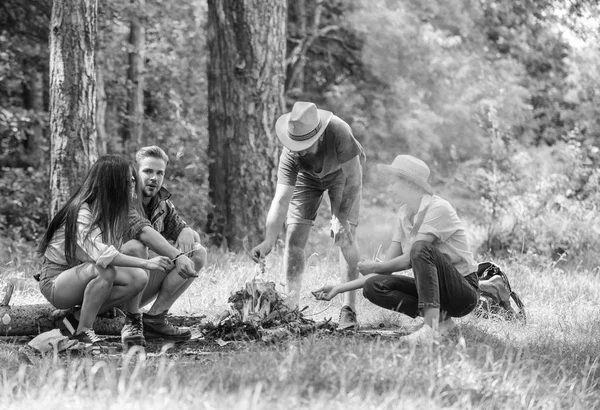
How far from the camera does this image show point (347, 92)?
61.5ft

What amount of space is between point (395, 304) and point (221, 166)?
492cm

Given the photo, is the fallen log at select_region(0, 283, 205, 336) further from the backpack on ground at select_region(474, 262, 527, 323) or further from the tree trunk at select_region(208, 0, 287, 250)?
the tree trunk at select_region(208, 0, 287, 250)

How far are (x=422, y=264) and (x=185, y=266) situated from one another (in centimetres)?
150

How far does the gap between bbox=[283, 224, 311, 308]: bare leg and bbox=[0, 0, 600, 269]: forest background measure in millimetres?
3295

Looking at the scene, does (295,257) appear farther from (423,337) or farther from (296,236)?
(423,337)

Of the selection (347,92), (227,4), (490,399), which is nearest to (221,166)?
(227,4)

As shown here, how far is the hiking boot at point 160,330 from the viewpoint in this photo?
239 inches

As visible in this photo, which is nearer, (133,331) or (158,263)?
(158,263)

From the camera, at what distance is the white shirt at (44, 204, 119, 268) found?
550 cm

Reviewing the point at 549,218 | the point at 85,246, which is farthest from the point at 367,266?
the point at 549,218

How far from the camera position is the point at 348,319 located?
662 cm

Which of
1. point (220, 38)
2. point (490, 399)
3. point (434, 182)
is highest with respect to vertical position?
point (220, 38)

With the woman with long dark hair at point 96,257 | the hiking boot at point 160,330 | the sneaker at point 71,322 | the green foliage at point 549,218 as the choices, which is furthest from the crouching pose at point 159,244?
the green foliage at point 549,218

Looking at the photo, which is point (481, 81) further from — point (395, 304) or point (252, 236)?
point (395, 304)
